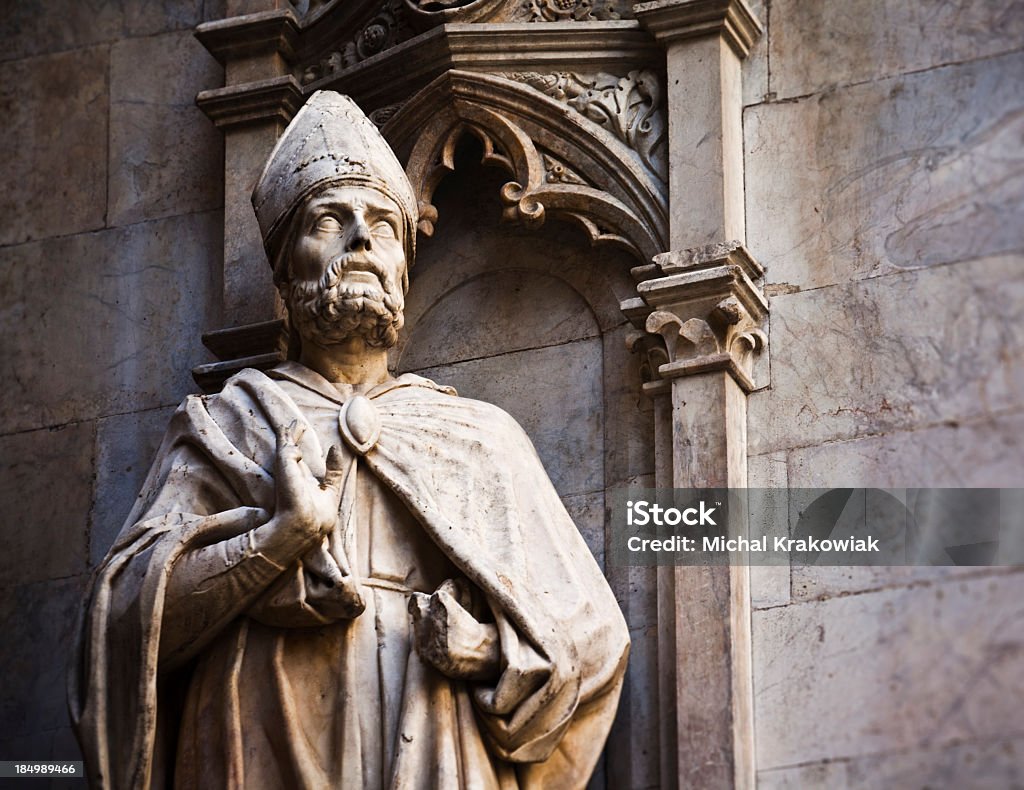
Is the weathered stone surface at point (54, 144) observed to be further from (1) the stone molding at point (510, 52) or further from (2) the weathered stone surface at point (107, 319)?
(1) the stone molding at point (510, 52)

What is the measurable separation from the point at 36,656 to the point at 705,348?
2.22 m

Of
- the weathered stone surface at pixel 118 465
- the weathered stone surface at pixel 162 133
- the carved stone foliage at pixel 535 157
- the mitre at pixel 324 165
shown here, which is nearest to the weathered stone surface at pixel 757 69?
the carved stone foliage at pixel 535 157

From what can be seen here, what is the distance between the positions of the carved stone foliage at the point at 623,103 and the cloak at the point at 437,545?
37.1 inches

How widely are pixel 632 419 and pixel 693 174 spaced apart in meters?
0.70

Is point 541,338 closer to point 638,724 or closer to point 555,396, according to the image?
point 555,396

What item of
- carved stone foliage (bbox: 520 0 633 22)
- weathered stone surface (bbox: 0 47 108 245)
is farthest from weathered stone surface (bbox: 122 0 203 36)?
carved stone foliage (bbox: 520 0 633 22)

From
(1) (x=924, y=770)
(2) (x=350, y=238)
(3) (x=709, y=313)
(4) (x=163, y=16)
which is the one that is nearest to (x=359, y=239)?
(2) (x=350, y=238)

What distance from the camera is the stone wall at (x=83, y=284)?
8.24 metres

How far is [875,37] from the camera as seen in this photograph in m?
7.84

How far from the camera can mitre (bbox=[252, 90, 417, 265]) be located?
7453 mm

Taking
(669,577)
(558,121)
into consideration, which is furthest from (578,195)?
(669,577)

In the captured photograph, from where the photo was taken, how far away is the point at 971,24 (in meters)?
7.75

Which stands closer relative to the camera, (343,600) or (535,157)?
(343,600)

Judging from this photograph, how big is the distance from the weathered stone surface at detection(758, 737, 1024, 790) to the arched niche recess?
2.44 ft
